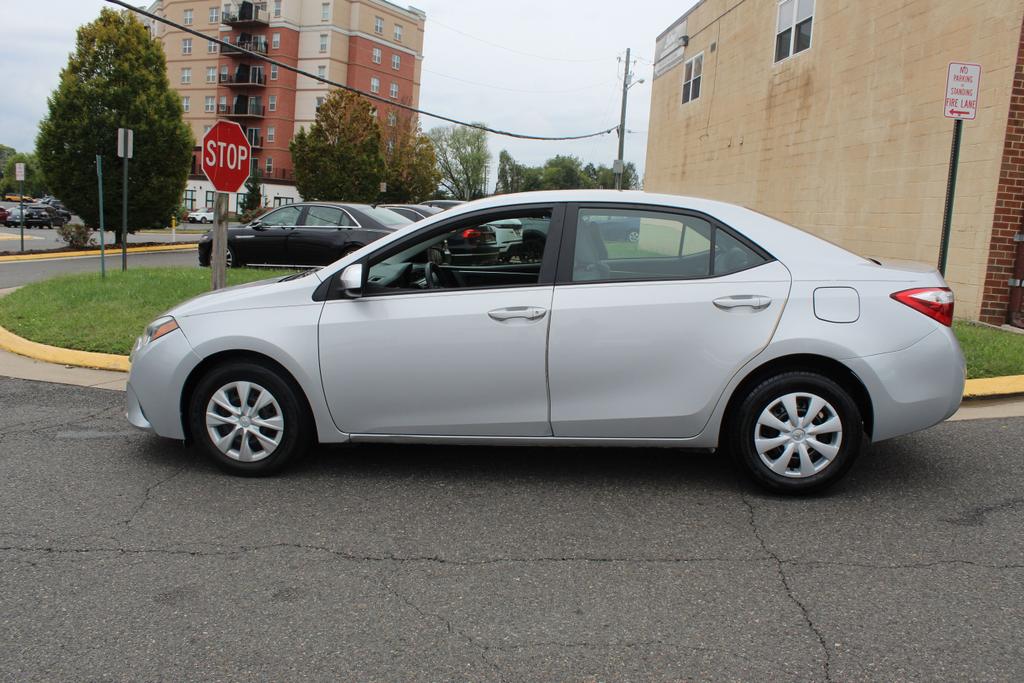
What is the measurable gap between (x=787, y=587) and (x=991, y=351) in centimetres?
574

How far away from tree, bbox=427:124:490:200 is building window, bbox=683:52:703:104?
195 feet

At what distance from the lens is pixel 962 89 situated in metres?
7.82

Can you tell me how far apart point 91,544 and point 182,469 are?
1154mm

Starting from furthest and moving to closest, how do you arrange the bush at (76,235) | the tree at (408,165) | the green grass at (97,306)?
the tree at (408,165) → the bush at (76,235) → the green grass at (97,306)

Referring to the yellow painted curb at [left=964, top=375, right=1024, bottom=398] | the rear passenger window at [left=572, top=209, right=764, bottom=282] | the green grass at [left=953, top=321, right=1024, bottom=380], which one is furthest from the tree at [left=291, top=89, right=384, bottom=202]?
the rear passenger window at [left=572, top=209, right=764, bottom=282]

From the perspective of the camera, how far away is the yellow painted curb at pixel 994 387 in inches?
279

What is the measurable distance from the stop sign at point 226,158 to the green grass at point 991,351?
23.2ft

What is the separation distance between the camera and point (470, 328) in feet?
15.3

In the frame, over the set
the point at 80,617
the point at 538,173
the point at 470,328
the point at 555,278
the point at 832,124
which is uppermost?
the point at 538,173

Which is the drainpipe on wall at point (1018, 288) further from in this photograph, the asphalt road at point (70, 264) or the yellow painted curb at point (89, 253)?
the yellow painted curb at point (89, 253)

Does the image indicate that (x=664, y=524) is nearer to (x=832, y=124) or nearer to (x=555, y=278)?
(x=555, y=278)

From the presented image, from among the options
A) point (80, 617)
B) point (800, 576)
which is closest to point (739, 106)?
point (800, 576)

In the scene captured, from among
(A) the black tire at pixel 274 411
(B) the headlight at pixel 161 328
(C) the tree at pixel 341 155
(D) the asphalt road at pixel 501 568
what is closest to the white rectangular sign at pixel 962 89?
(D) the asphalt road at pixel 501 568

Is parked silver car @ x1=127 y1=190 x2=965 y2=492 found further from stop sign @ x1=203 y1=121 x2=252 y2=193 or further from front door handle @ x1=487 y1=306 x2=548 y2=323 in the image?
stop sign @ x1=203 y1=121 x2=252 y2=193
